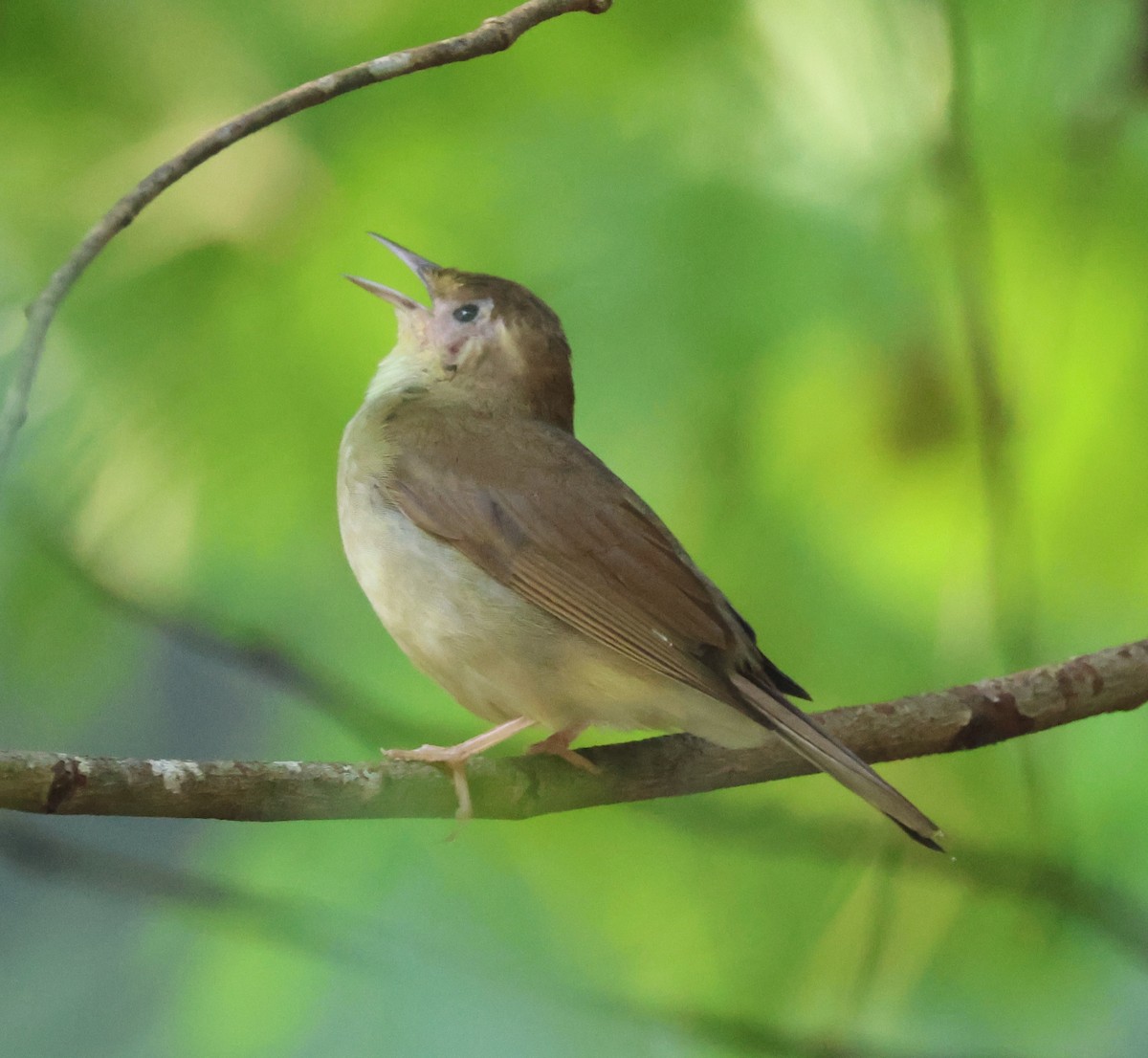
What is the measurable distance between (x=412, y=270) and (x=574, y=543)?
1.75 feet

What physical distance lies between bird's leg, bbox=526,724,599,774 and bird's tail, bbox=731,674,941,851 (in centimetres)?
30

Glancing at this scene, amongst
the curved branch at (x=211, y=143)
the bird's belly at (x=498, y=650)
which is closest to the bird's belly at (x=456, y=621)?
the bird's belly at (x=498, y=650)

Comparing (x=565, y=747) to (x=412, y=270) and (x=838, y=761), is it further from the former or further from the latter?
(x=412, y=270)

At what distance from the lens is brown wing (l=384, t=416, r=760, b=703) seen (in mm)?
1603

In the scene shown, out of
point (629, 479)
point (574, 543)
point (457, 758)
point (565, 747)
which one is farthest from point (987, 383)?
point (457, 758)

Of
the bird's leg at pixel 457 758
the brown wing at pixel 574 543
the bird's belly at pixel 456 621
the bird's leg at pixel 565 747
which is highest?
the brown wing at pixel 574 543

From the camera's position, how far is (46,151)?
1.82 metres

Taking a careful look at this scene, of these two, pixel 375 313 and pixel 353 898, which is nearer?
pixel 353 898

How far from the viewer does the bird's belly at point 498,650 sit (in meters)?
1.61

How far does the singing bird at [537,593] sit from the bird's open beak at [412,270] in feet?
0.21

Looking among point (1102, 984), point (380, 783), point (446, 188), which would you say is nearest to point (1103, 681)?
point (1102, 984)

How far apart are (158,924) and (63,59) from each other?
3.79 ft

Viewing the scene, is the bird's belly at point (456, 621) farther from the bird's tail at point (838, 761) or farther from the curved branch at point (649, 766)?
the bird's tail at point (838, 761)

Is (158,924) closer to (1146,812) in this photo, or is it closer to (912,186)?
(1146,812)
